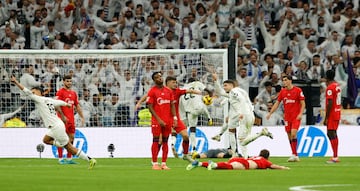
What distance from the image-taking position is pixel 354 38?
1442 inches

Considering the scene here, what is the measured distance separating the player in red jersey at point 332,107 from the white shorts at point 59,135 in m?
6.51

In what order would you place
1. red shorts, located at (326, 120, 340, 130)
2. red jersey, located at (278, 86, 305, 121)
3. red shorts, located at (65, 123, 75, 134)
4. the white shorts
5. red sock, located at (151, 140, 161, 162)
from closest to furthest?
red sock, located at (151, 140, 161, 162) < the white shorts < red shorts, located at (326, 120, 340, 130) < red shorts, located at (65, 123, 75, 134) < red jersey, located at (278, 86, 305, 121)

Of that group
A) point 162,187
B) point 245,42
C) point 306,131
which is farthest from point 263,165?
point 245,42

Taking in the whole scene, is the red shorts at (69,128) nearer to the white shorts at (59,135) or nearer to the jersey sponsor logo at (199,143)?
the white shorts at (59,135)

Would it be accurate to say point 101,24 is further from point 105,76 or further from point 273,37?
point 273,37

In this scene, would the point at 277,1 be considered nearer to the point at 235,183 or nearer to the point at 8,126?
the point at 8,126

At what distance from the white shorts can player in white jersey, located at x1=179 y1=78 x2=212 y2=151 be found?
611 cm

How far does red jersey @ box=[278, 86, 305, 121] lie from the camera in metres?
27.8

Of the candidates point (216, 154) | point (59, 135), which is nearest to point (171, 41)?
point (216, 154)

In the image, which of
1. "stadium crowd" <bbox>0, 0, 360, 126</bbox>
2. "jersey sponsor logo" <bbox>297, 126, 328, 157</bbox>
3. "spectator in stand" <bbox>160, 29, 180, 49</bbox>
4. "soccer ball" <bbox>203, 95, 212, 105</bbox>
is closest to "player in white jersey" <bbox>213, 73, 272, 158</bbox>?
"soccer ball" <bbox>203, 95, 212, 105</bbox>

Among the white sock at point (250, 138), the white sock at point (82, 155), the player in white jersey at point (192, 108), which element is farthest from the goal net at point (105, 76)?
the white sock at point (82, 155)

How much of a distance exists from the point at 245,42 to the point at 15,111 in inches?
338

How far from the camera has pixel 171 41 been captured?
35.6 metres

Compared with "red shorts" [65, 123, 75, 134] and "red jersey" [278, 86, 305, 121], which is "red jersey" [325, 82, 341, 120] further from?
"red shorts" [65, 123, 75, 134]
